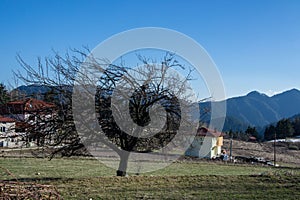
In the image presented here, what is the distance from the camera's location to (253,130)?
256 feet

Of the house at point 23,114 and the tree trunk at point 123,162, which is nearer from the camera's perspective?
the house at point 23,114

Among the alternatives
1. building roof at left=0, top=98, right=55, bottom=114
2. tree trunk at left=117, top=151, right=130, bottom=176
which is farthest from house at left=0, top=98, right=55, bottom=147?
tree trunk at left=117, top=151, right=130, bottom=176

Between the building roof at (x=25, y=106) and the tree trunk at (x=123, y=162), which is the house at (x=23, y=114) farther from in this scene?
the tree trunk at (x=123, y=162)

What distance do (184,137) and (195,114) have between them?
2.44 feet

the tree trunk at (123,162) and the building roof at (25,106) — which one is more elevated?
the building roof at (25,106)

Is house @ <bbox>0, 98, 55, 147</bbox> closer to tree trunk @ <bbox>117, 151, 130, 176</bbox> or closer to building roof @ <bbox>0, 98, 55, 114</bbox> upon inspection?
building roof @ <bbox>0, 98, 55, 114</bbox>

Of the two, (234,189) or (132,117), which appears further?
(132,117)

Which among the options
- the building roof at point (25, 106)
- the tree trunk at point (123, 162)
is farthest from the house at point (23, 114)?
the tree trunk at point (123, 162)

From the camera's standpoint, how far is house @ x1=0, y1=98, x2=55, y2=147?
9.51m

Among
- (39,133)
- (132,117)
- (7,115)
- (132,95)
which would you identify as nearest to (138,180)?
(132,117)

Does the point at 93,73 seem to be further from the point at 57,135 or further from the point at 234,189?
the point at 234,189

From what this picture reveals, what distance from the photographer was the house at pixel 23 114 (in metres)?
9.51

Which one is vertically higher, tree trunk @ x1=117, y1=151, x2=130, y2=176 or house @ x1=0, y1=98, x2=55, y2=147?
house @ x1=0, y1=98, x2=55, y2=147

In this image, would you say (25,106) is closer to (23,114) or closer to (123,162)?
(23,114)
